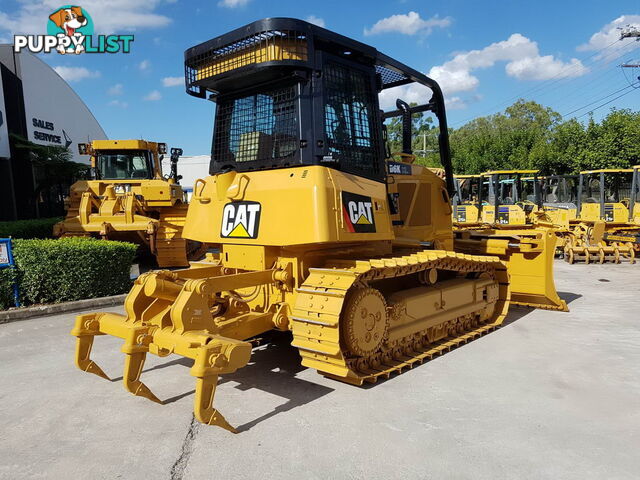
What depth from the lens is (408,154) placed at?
6.55 meters

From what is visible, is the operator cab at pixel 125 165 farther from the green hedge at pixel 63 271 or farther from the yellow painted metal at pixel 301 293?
the yellow painted metal at pixel 301 293

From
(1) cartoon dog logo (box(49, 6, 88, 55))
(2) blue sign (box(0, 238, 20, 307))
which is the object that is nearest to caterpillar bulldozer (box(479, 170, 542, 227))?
(2) blue sign (box(0, 238, 20, 307))

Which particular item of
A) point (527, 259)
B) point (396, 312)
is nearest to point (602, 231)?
point (527, 259)

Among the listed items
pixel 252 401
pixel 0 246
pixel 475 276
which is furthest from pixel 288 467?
pixel 0 246

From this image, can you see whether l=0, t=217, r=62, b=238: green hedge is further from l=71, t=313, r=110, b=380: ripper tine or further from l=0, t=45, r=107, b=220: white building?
l=71, t=313, r=110, b=380: ripper tine

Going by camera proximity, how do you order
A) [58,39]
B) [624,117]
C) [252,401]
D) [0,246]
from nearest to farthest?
[252,401], [0,246], [58,39], [624,117]

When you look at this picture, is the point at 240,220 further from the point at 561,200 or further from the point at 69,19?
the point at 69,19

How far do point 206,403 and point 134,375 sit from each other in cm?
98

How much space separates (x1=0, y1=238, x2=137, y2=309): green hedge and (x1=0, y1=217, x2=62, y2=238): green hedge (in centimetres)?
429

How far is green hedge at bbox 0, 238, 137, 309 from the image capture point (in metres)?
7.91

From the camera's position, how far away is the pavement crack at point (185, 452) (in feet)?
10.6

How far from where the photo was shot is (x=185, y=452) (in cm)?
348

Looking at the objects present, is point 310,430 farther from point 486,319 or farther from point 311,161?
point 486,319

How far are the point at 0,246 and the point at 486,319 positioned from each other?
7.49 metres
